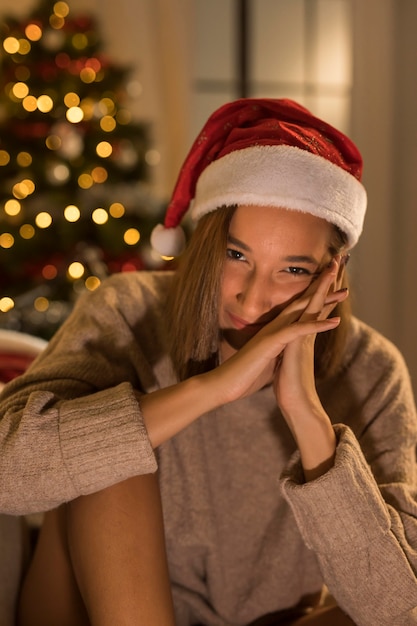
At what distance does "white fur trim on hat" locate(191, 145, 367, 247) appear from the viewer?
1.26m

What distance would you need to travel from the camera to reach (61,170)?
3.05 m

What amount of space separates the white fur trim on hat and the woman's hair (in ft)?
0.13

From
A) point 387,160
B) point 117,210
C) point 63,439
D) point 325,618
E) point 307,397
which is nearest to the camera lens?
point 63,439

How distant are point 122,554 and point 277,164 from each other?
68cm

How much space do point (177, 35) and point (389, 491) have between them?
301 centimetres

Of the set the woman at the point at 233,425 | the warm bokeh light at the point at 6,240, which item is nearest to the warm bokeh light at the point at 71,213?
the warm bokeh light at the point at 6,240

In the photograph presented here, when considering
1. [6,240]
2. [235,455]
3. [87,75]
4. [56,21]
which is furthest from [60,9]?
[235,455]

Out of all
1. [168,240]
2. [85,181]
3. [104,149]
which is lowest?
[85,181]

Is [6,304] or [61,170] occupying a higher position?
[61,170]

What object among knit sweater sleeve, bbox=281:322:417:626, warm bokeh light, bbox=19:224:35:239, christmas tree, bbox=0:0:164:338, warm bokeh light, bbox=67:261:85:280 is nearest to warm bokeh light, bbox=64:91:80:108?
christmas tree, bbox=0:0:164:338

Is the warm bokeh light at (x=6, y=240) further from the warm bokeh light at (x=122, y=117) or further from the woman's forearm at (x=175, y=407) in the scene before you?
the woman's forearm at (x=175, y=407)

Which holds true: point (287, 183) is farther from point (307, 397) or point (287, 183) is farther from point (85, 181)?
point (85, 181)

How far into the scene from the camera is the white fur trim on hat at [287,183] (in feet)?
4.12

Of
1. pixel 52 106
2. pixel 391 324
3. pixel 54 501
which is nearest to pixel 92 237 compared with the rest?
pixel 52 106
